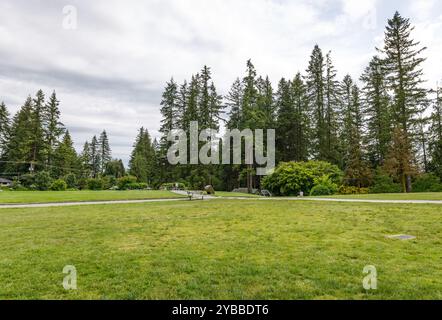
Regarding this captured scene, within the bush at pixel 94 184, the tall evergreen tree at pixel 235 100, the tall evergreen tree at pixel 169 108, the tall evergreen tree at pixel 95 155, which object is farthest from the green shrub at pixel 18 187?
the tall evergreen tree at pixel 95 155

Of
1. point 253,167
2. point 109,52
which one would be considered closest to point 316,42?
point 253,167

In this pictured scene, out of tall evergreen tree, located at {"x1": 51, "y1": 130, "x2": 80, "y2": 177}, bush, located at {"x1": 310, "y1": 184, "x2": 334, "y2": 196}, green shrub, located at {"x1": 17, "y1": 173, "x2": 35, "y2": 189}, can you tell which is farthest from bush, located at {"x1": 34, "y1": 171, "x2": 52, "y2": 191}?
bush, located at {"x1": 310, "y1": 184, "x2": 334, "y2": 196}

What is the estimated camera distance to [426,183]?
887 inches

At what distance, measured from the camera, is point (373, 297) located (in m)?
3.08

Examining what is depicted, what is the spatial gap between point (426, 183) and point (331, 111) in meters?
15.6

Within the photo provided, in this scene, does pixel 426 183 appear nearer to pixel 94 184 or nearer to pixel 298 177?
pixel 298 177

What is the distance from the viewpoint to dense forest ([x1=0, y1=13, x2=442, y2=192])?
87.0ft

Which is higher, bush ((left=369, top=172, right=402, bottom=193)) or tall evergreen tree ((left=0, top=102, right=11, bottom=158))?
tall evergreen tree ((left=0, top=102, right=11, bottom=158))

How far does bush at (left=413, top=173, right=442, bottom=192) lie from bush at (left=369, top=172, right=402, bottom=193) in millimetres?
1817

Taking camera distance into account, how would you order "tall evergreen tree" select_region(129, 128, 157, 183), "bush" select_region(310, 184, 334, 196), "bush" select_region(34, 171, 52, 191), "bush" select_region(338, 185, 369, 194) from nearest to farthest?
"bush" select_region(310, 184, 334, 196) < "bush" select_region(338, 185, 369, 194) < "bush" select_region(34, 171, 52, 191) < "tall evergreen tree" select_region(129, 128, 157, 183)

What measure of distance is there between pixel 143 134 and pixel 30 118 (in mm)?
21245

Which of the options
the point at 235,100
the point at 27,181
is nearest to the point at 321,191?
the point at 235,100

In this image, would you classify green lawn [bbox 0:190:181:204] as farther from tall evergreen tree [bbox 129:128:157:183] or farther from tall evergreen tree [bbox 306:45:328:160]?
tall evergreen tree [bbox 129:128:157:183]

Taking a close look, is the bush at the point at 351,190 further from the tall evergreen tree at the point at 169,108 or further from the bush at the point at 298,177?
the tall evergreen tree at the point at 169,108
